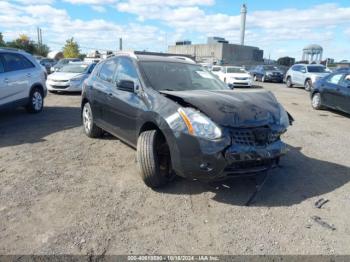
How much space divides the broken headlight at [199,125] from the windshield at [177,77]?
0.93 meters

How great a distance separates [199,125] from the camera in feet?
11.7

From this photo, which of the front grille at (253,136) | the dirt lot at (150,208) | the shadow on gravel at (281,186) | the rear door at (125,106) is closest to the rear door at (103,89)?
the rear door at (125,106)

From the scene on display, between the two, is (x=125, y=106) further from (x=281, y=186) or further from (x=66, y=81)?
(x=66, y=81)

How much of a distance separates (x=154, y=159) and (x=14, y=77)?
5827 mm

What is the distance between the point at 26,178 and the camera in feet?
14.4

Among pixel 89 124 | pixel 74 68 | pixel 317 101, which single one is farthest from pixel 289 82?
pixel 89 124

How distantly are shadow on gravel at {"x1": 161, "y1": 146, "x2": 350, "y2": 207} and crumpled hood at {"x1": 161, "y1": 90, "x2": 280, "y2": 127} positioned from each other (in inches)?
36.0

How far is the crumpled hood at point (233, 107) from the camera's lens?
362 cm

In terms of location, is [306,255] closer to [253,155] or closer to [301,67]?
[253,155]

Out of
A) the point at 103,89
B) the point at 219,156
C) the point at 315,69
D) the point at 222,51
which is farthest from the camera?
the point at 222,51

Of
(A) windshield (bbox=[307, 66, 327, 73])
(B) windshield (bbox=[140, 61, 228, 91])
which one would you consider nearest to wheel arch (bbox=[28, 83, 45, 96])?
(B) windshield (bbox=[140, 61, 228, 91])

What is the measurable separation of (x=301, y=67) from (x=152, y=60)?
19.0m

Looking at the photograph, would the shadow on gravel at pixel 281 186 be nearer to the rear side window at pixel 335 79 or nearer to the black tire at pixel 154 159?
the black tire at pixel 154 159

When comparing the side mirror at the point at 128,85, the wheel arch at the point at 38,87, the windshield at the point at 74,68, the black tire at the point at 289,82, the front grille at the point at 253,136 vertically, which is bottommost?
the black tire at the point at 289,82
